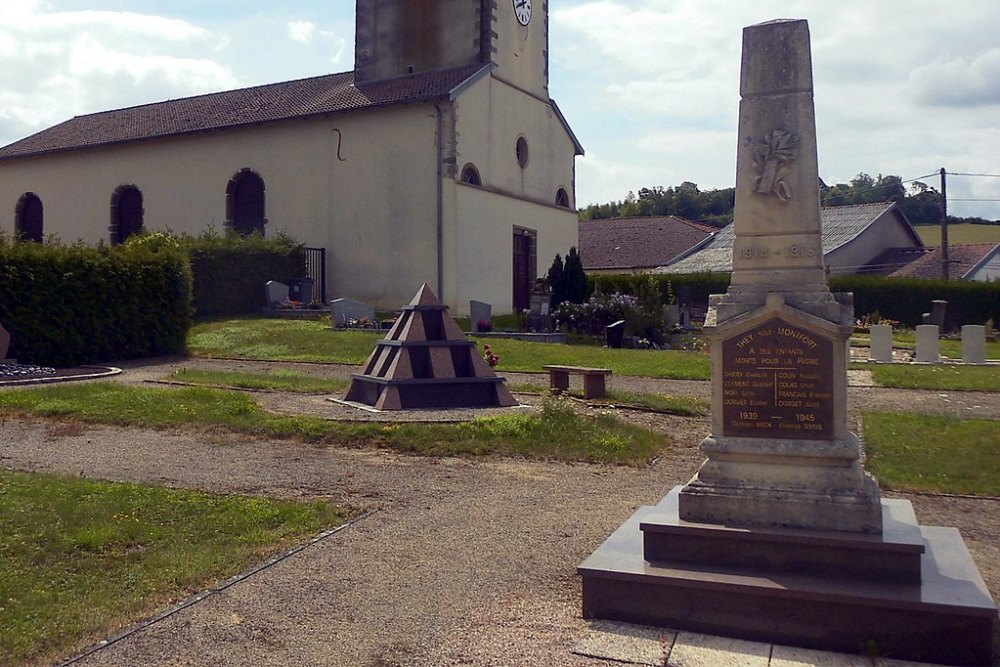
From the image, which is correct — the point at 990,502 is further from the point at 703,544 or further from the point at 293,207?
the point at 293,207

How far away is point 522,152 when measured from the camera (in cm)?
3153

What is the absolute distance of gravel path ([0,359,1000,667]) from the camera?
14.4 feet

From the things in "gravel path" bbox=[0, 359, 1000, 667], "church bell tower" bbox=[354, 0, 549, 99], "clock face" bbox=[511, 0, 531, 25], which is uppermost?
"clock face" bbox=[511, 0, 531, 25]

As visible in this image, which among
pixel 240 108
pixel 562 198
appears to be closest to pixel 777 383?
pixel 562 198

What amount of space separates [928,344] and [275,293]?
16.2m

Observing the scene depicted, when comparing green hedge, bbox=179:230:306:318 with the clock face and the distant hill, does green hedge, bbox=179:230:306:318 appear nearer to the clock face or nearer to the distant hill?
the clock face

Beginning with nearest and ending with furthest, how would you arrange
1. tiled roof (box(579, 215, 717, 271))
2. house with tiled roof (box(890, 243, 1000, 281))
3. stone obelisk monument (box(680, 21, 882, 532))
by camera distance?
stone obelisk monument (box(680, 21, 882, 532))
house with tiled roof (box(890, 243, 1000, 281))
tiled roof (box(579, 215, 717, 271))

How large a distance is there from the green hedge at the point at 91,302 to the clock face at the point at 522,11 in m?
16.2

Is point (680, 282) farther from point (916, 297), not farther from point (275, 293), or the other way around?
point (275, 293)

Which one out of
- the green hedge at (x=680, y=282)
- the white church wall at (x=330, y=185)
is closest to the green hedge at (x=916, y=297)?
the green hedge at (x=680, y=282)

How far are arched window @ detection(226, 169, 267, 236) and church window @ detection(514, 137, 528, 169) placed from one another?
8.51 m

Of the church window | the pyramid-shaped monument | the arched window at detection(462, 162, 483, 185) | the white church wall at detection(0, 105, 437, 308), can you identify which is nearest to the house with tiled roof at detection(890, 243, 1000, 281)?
the church window

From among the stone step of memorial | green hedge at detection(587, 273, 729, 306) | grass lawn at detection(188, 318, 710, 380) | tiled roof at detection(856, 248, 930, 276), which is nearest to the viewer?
the stone step of memorial

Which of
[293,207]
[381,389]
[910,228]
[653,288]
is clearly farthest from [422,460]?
[910,228]
